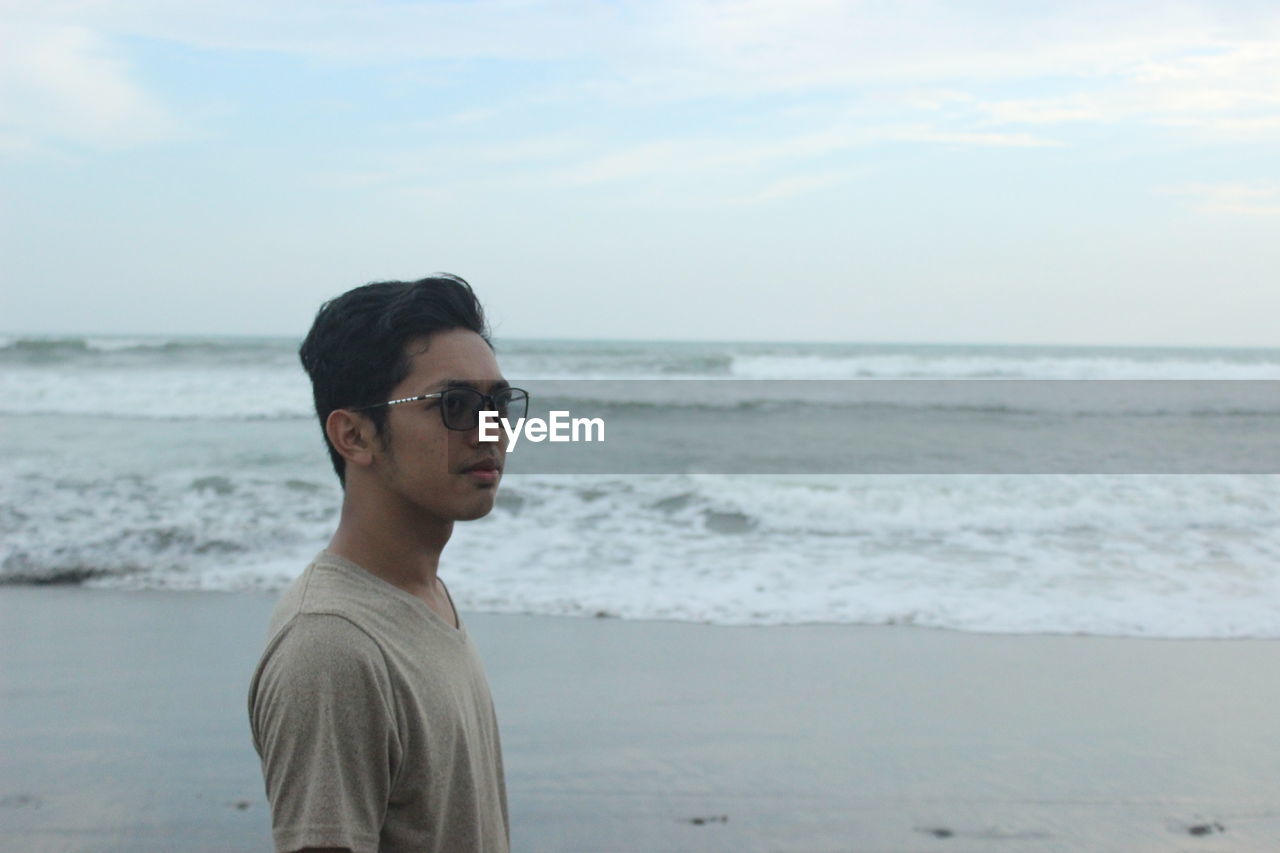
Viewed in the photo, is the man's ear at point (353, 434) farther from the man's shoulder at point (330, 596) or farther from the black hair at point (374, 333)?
the man's shoulder at point (330, 596)

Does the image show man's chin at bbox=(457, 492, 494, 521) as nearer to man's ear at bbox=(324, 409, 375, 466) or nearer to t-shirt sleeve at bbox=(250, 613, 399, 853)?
man's ear at bbox=(324, 409, 375, 466)

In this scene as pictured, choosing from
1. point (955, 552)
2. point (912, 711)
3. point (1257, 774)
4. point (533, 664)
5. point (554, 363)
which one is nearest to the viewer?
point (1257, 774)

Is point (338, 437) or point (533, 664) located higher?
point (338, 437)

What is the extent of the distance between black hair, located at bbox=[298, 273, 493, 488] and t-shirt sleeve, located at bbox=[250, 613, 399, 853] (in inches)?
14.6

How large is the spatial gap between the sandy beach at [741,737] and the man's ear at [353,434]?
8.83ft

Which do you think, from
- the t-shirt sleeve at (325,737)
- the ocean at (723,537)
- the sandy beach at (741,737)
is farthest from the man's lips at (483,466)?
the ocean at (723,537)

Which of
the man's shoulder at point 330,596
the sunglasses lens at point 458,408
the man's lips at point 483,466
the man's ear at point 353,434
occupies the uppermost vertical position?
the sunglasses lens at point 458,408

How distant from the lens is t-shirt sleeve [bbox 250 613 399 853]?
3.76ft

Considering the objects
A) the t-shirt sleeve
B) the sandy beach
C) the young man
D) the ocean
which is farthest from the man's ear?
the ocean

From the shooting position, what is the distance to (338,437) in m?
1.48

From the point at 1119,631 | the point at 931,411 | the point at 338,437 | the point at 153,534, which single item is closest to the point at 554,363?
the point at 931,411

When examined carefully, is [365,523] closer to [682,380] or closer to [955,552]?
[955,552]

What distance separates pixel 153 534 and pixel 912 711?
6.34m

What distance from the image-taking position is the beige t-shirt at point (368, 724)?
115 cm
